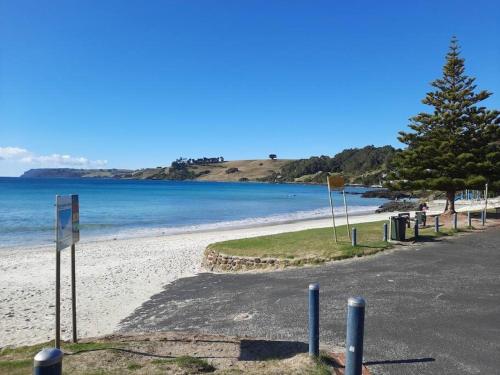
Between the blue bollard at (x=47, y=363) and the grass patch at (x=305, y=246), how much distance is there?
11.3 m

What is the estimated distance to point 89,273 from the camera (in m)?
16.0

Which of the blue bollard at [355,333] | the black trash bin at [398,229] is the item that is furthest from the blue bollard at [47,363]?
the black trash bin at [398,229]

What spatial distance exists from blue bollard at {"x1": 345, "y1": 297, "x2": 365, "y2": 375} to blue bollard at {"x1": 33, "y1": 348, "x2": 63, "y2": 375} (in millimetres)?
2740

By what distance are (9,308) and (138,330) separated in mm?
5226

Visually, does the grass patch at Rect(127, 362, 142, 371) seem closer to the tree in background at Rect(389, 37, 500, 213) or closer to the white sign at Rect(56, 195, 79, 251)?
the white sign at Rect(56, 195, 79, 251)

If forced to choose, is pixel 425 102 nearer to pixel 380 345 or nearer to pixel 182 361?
pixel 380 345

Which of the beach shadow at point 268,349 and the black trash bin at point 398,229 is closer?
the beach shadow at point 268,349

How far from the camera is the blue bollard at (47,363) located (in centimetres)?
287

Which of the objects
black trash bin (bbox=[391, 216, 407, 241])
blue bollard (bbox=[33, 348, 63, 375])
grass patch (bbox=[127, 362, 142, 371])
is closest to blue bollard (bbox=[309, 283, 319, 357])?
grass patch (bbox=[127, 362, 142, 371])

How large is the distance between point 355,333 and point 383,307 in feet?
14.3

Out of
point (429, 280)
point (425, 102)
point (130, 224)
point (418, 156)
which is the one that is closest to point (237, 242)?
point (429, 280)

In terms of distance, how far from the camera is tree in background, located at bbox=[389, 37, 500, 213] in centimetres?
2347

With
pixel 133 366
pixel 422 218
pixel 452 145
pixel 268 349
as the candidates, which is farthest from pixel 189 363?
pixel 452 145

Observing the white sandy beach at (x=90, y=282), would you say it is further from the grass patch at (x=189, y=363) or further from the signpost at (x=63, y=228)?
A: the grass patch at (x=189, y=363)
